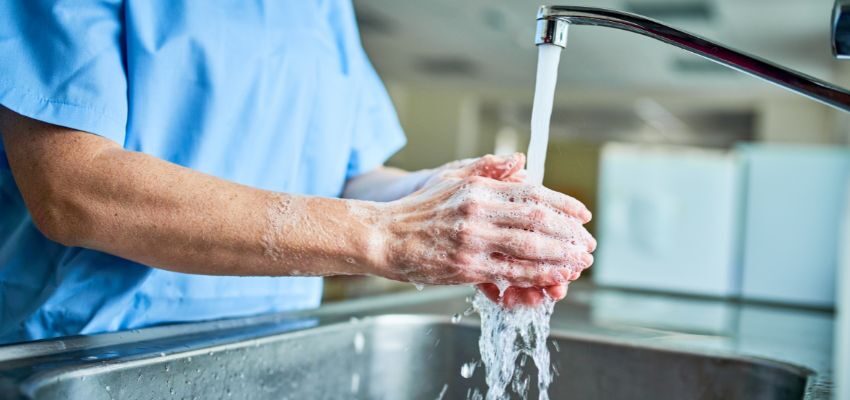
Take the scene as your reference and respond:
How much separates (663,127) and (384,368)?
10.0m

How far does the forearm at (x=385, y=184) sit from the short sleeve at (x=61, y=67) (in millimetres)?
283

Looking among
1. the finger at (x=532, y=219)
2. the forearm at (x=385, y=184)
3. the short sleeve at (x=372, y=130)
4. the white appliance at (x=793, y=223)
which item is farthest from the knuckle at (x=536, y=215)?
the white appliance at (x=793, y=223)

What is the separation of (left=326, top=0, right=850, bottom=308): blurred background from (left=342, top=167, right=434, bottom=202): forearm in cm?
14

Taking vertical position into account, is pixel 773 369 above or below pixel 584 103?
below

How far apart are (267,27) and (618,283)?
127 centimetres

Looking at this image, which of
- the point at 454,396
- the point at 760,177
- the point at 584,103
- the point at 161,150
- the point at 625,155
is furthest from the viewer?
the point at 584,103

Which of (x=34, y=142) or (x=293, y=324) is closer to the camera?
(x=34, y=142)

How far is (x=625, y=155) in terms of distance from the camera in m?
1.93

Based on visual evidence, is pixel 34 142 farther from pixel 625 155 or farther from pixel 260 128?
pixel 625 155

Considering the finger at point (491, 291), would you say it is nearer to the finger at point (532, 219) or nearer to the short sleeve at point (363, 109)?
the finger at point (532, 219)

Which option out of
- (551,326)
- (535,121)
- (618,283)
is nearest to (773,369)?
(551,326)

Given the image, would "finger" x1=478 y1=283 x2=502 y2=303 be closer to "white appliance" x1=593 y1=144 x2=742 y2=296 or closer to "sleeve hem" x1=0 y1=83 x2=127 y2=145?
"sleeve hem" x1=0 y1=83 x2=127 y2=145

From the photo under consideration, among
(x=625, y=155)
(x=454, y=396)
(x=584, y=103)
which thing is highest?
(x=584, y=103)

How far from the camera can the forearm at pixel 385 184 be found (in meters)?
0.76
